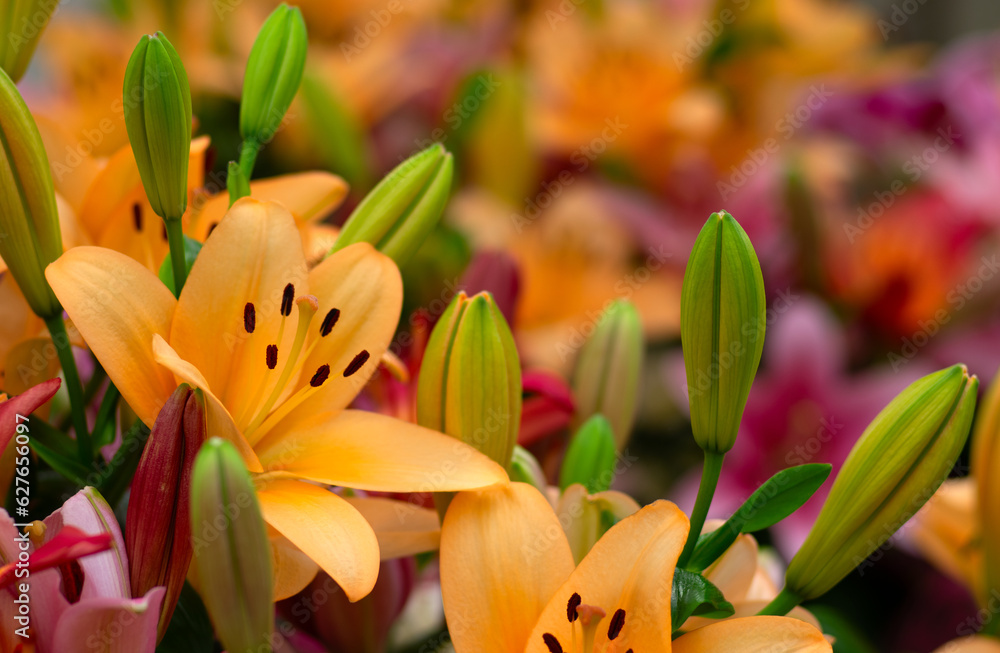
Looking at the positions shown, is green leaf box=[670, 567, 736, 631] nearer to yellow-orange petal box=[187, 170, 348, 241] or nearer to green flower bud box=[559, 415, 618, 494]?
green flower bud box=[559, 415, 618, 494]

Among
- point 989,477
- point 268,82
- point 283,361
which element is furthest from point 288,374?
point 989,477

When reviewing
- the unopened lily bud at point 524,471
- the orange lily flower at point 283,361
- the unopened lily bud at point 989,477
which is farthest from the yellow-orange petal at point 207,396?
the unopened lily bud at point 989,477

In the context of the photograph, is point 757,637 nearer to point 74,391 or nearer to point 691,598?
point 691,598

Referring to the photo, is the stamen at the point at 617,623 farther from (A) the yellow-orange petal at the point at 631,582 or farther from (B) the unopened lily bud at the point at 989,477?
(B) the unopened lily bud at the point at 989,477

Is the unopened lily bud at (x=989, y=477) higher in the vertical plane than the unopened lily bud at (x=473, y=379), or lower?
lower

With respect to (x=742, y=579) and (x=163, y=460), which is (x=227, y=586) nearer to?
(x=163, y=460)

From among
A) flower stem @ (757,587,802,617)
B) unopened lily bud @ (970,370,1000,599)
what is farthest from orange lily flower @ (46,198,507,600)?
unopened lily bud @ (970,370,1000,599)
